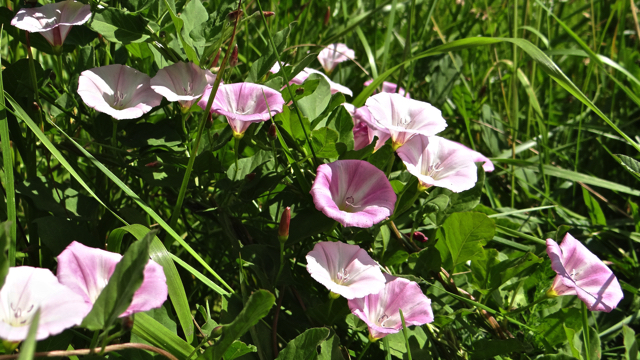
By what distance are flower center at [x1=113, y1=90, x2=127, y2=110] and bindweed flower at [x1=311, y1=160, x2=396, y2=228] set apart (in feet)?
1.62

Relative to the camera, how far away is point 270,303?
2.67 ft

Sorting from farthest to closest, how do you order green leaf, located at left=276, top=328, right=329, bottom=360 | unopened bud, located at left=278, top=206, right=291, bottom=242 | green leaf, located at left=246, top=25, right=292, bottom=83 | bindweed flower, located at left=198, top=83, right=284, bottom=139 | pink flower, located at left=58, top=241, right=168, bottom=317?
green leaf, located at left=246, top=25, right=292, bottom=83 → bindweed flower, located at left=198, top=83, right=284, bottom=139 → unopened bud, located at left=278, top=206, right=291, bottom=242 → green leaf, located at left=276, top=328, right=329, bottom=360 → pink flower, located at left=58, top=241, right=168, bottom=317

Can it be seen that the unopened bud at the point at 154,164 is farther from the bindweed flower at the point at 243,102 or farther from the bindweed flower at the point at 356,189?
the bindweed flower at the point at 356,189

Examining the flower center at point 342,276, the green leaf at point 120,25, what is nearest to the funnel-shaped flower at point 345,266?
the flower center at point 342,276

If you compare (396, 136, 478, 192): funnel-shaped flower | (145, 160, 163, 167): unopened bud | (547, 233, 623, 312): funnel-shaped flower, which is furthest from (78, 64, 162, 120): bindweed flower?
(547, 233, 623, 312): funnel-shaped flower

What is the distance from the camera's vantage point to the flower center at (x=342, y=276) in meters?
1.10

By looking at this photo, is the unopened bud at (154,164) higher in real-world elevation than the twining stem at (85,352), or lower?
higher

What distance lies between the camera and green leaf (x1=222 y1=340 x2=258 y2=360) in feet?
3.05

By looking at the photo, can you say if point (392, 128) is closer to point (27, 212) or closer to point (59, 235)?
point (59, 235)

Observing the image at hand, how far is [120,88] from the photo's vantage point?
1.23m

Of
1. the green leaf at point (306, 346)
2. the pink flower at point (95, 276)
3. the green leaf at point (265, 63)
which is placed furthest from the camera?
the green leaf at point (265, 63)

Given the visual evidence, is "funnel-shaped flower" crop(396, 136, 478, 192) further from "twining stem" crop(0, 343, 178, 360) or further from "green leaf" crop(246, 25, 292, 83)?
"twining stem" crop(0, 343, 178, 360)

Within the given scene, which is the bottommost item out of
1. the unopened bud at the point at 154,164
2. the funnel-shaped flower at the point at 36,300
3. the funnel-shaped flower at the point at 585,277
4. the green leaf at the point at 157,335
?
the funnel-shaped flower at the point at 585,277

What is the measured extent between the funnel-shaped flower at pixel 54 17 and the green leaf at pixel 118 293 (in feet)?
2.13
